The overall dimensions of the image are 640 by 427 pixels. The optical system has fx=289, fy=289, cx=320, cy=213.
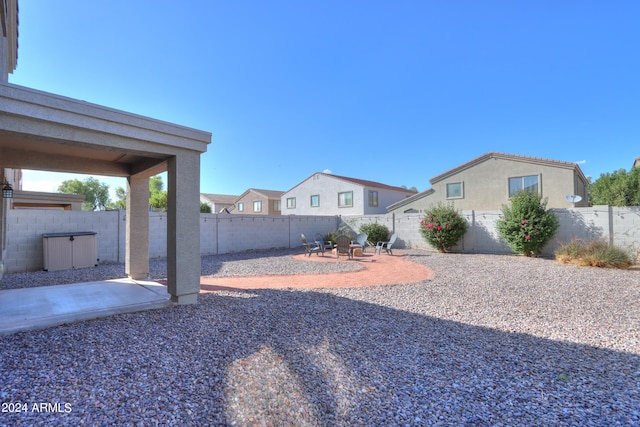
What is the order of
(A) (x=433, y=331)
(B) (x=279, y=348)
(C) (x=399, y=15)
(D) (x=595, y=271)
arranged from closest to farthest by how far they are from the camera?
(B) (x=279, y=348) < (A) (x=433, y=331) < (D) (x=595, y=271) < (C) (x=399, y=15)

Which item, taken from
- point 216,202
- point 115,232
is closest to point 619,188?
point 115,232

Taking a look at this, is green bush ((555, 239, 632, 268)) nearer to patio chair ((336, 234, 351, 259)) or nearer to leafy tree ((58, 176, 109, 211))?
patio chair ((336, 234, 351, 259))

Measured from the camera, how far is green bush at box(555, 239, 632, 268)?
951 centimetres

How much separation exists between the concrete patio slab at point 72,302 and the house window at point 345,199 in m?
20.3

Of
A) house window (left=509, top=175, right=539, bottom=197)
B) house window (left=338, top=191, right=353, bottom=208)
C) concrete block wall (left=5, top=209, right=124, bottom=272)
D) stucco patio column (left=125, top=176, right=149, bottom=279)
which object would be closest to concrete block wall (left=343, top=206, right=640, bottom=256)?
house window (left=509, top=175, right=539, bottom=197)

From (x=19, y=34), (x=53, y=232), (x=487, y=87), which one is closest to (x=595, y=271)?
(x=487, y=87)

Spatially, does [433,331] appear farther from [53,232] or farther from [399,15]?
[53,232]

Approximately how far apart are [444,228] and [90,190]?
201 ft

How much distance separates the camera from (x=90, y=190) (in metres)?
52.5

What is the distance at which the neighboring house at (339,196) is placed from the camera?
24.9 m

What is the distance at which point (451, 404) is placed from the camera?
8.13ft

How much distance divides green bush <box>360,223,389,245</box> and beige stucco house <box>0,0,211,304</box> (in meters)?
12.4

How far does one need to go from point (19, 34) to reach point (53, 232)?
5.84 meters

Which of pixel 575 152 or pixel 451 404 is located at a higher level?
pixel 575 152
